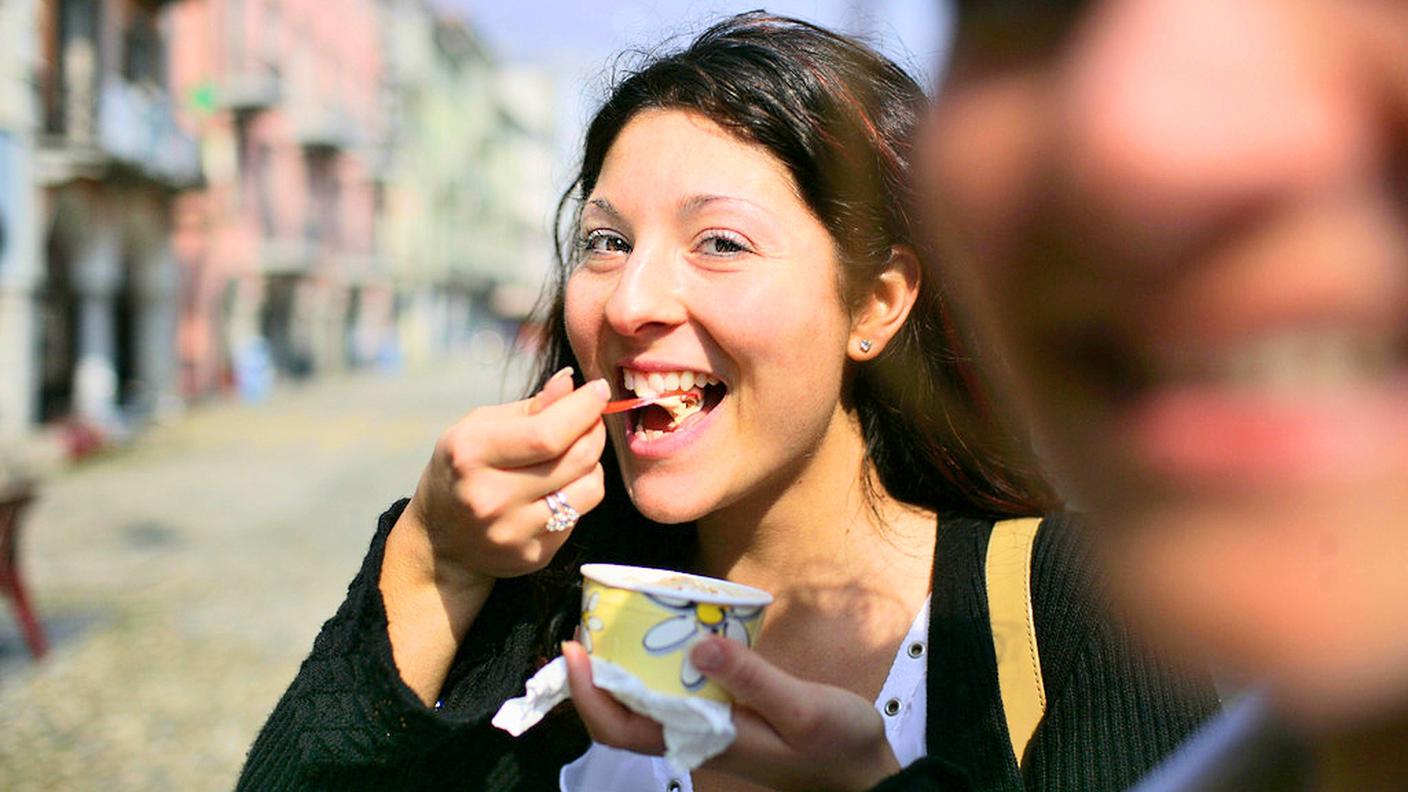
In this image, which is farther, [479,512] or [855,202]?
[855,202]

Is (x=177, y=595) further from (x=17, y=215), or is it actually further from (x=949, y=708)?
(x=17, y=215)

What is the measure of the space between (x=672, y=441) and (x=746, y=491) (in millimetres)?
143

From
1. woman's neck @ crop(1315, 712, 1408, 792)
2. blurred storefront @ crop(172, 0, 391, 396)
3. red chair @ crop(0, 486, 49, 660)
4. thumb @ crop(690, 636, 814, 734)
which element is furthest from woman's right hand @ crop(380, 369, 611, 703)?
blurred storefront @ crop(172, 0, 391, 396)

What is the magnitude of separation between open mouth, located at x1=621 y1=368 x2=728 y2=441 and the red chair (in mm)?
5243

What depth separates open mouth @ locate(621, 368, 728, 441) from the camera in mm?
1702

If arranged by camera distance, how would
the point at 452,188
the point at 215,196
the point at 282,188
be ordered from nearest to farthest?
the point at 215,196
the point at 282,188
the point at 452,188

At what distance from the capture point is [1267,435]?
1.20ft

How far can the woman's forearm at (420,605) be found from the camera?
1571 mm

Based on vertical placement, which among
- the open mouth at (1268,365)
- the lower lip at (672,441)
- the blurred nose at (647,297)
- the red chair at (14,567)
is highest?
the open mouth at (1268,365)

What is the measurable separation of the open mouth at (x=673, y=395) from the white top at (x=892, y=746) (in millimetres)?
454

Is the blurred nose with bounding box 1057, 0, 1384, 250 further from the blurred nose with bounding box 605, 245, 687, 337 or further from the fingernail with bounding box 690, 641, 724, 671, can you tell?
the blurred nose with bounding box 605, 245, 687, 337

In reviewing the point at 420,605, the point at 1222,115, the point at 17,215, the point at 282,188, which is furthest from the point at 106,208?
the point at 1222,115

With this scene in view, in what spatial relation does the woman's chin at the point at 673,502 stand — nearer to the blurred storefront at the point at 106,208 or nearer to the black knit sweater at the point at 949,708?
the black knit sweater at the point at 949,708

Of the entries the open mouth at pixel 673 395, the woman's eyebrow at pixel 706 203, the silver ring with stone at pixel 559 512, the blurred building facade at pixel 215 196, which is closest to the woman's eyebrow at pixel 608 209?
the woman's eyebrow at pixel 706 203
